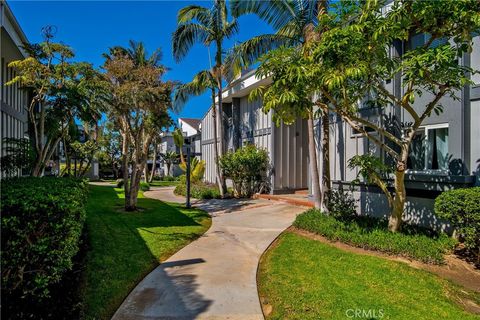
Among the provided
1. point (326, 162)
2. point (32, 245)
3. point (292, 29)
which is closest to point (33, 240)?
point (32, 245)

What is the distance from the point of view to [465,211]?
5.62 m

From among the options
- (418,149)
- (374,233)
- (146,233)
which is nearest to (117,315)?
(146,233)

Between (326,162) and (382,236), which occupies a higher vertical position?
(326,162)

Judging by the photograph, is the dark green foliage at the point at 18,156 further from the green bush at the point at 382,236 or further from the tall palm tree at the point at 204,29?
the tall palm tree at the point at 204,29

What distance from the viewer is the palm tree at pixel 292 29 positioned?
894 cm

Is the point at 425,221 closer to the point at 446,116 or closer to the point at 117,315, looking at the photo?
the point at 446,116

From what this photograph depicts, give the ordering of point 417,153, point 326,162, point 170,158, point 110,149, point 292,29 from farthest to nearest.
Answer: point 170,158 → point 110,149 → point 292,29 → point 326,162 → point 417,153

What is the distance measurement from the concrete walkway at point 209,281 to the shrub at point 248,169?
6.24 metres

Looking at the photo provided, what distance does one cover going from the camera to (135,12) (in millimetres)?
7816

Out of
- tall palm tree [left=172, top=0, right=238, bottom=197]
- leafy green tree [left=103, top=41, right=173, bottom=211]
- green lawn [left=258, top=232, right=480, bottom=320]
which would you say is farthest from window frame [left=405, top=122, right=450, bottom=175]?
tall palm tree [left=172, top=0, right=238, bottom=197]

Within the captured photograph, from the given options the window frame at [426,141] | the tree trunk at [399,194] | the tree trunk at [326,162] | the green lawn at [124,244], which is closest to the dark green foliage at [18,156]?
the green lawn at [124,244]

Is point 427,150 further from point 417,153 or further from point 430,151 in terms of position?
point 417,153

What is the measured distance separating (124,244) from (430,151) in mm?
7678

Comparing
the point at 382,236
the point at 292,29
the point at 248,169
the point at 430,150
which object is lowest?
the point at 382,236
